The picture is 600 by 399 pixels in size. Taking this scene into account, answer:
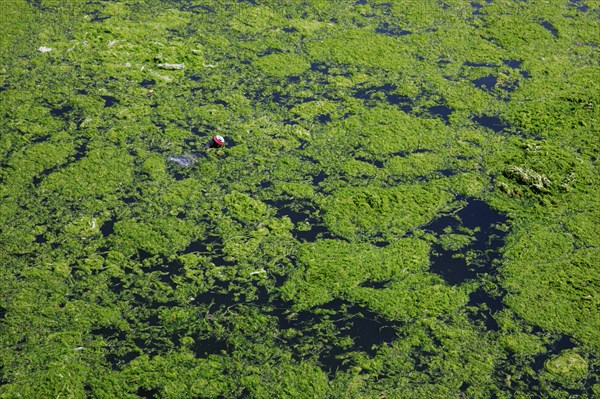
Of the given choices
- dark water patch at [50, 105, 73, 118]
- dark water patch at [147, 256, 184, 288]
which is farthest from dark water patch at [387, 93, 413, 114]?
dark water patch at [50, 105, 73, 118]

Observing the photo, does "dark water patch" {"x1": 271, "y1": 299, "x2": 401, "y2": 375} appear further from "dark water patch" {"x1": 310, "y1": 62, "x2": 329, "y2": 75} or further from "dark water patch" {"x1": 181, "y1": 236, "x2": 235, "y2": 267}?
"dark water patch" {"x1": 310, "y1": 62, "x2": 329, "y2": 75}

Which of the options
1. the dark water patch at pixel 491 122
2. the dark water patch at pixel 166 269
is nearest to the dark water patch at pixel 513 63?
the dark water patch at pixel 491 122

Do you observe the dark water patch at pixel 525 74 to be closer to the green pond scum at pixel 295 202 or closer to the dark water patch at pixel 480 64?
the green pond scum at pixel 295 202

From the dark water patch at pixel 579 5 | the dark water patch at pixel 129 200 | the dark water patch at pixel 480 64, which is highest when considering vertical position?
the dark water patch at pixel 579 5

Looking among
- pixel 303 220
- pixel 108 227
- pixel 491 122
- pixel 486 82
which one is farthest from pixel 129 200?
pixel 486 82

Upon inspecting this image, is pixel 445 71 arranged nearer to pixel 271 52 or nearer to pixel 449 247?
pixel 271 52
